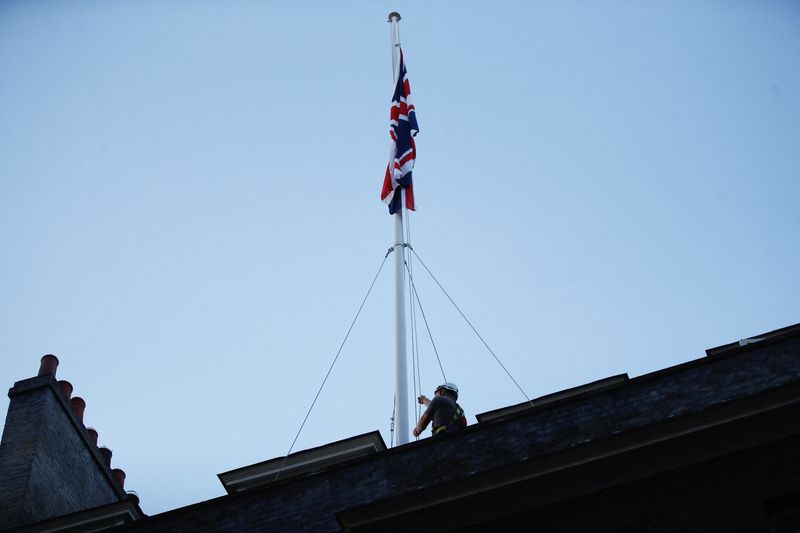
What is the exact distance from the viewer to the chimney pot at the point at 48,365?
20.2 meters

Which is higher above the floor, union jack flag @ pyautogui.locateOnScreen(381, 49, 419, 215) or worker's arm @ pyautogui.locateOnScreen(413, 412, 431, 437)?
union jack flag @ pyautogui.locateOnScreen(381, 49, 419, 215)

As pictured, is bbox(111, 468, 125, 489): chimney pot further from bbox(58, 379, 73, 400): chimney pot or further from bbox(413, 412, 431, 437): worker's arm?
bbox(413, 412, 431, 437): worker's arm

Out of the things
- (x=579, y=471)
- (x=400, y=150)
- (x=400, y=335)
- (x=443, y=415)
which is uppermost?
(x=400, y=150)

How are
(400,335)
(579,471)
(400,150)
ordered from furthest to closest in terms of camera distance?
(400,150) → (400,335) → (579,471)

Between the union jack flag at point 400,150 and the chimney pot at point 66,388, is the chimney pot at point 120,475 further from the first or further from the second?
the union jack flag at point 400,150

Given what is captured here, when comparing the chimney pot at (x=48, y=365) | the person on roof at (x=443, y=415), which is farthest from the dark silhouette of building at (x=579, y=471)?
the chimney pot at (x=48, y=365)

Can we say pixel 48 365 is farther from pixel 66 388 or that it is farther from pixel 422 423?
pixel 422 423

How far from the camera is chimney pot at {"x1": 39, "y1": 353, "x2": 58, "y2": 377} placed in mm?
20203

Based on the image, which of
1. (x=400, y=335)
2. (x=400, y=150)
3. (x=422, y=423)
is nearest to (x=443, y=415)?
(x=422, y=423)

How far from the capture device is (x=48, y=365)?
20375mm

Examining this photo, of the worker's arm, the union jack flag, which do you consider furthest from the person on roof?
the union jack flag

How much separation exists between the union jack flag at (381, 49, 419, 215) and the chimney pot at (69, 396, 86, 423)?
5.89 meters

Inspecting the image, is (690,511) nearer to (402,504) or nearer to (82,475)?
(402,504)

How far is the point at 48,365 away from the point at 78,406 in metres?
0.90
